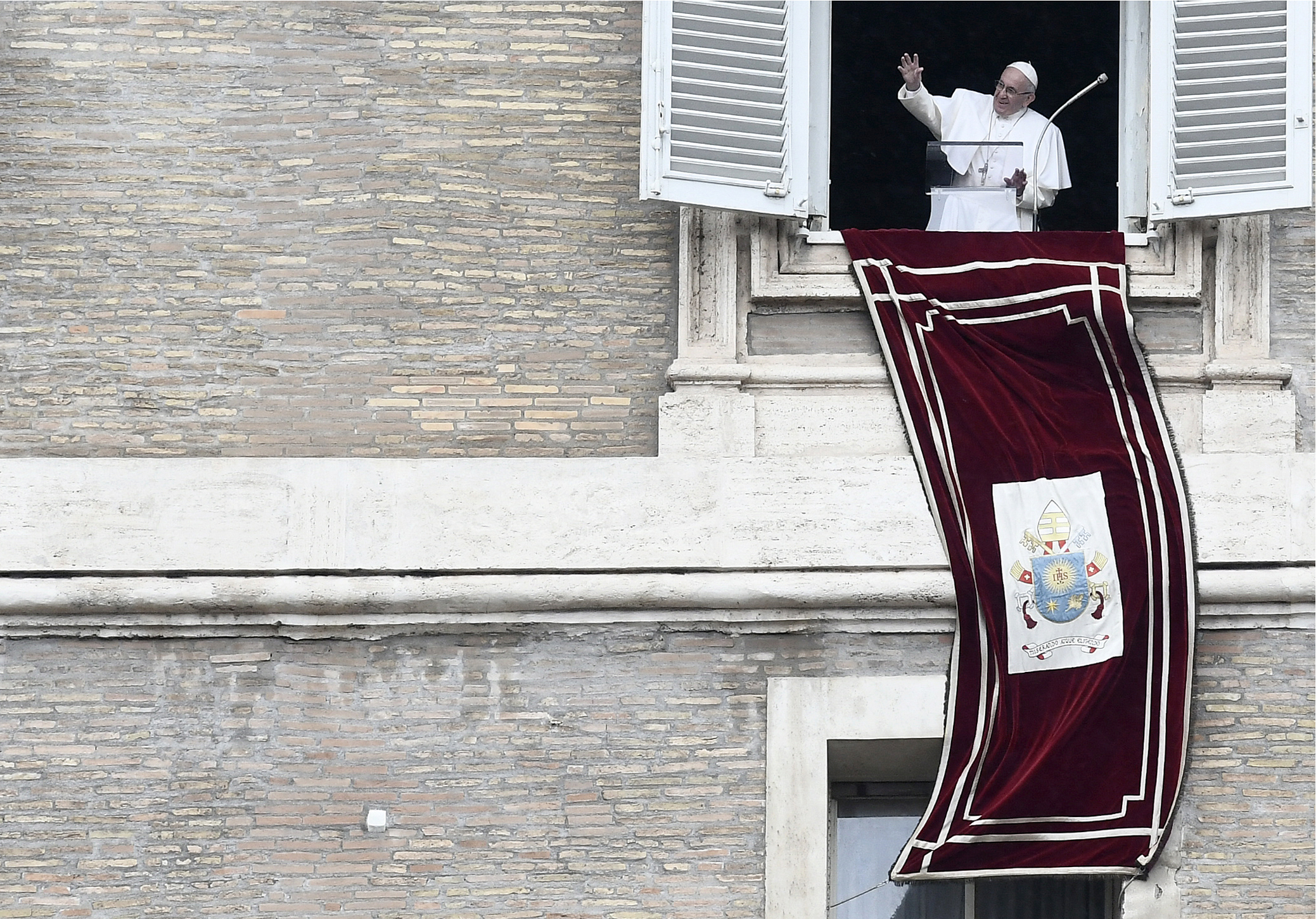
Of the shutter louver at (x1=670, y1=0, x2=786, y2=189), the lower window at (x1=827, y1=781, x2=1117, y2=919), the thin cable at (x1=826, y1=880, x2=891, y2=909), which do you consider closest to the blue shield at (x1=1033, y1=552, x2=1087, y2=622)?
the lower window at (x1=827, y1=781, x2=1117, y2=919)

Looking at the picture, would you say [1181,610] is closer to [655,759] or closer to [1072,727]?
[1072,727]

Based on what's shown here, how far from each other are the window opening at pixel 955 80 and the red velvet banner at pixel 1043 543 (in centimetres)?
331

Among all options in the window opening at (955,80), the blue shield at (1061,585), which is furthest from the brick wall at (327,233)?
the window opening at (955,80)

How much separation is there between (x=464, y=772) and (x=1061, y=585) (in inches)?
94.2

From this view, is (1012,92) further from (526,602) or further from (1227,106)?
(526,602)

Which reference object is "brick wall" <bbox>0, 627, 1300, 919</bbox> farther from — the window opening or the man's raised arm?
the window opening

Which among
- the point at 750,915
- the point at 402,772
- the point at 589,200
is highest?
the point at 589,200

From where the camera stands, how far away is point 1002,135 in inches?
352

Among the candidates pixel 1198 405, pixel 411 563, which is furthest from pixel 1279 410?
pixel 411 563

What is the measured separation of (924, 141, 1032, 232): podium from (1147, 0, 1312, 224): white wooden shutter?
65cm

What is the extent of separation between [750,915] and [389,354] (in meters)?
2.62

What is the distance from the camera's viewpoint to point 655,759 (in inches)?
307

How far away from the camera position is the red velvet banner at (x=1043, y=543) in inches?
305

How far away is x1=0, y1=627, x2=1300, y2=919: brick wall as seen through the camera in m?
7.71
